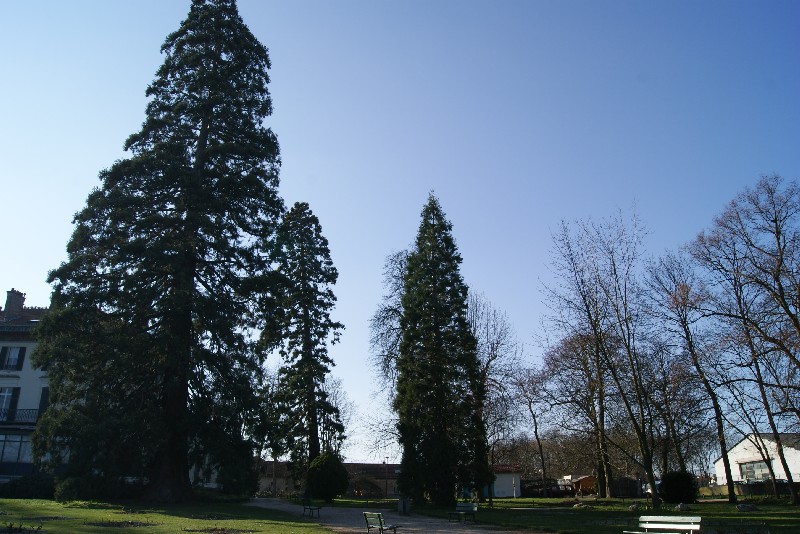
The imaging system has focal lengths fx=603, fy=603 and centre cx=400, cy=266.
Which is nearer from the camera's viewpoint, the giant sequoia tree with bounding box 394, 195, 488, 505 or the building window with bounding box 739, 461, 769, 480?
the giant sequoia tree with bounding box 394, 195, 488, 505

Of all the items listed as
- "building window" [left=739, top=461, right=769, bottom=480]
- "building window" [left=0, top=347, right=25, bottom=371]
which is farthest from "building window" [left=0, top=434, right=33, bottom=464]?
"building window" [left=739, top=461, right=769, bottom=480]

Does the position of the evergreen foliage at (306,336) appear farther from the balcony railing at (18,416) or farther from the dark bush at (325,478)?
the balcony railing at (18,416)

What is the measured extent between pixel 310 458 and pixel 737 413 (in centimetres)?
2559


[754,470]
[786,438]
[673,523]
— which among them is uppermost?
[786,438]

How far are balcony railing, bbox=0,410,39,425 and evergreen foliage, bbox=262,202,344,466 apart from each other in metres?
20.3

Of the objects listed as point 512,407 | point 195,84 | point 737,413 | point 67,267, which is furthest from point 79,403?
point 737,413

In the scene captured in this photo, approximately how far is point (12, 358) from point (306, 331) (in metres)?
24.5

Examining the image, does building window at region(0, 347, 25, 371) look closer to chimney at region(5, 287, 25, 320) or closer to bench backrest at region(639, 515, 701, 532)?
chimney at region(5, 287, 25, 320)

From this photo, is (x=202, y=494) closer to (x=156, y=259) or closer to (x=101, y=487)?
(x=101, y=487)

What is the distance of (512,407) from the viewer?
36.6m

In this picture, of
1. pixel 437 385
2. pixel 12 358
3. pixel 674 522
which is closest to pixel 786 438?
pixel 437 385

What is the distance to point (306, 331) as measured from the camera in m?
41.2

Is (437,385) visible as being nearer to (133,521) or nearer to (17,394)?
(133,521)

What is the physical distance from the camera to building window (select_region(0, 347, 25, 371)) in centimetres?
4650
